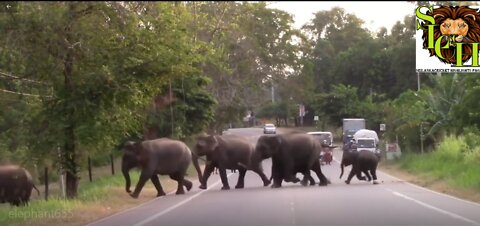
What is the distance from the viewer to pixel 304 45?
45625 millimetres

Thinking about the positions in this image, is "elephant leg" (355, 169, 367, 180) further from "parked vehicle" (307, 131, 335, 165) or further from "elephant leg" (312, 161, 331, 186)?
"parked vehicle" (307, 131, 335, 165)

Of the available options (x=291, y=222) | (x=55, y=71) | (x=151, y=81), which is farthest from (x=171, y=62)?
(x=291, y=222)

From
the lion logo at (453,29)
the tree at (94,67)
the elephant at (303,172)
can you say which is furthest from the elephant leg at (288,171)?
the lion logo at (453,29)

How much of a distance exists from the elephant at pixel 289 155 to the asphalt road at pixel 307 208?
3.86ft

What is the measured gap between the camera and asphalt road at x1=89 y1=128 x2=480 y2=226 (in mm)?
15750

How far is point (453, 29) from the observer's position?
599 inches

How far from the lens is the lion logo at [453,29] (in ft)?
46.3

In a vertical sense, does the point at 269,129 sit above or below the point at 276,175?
above

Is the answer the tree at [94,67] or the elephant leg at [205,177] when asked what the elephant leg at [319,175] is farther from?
the tree at [94,67]

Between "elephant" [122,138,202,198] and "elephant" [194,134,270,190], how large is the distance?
1127mm

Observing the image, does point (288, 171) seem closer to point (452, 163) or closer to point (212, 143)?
point (212, 143)

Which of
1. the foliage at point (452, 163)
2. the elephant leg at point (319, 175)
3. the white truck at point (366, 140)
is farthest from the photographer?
the white truck at point (366, 140)

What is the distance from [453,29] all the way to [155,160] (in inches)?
476

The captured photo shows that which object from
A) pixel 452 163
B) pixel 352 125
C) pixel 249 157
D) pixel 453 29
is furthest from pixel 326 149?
pixel 453 29
